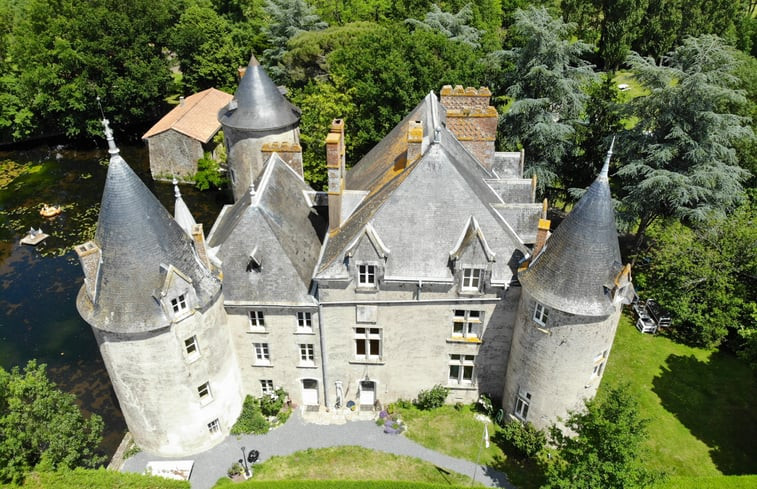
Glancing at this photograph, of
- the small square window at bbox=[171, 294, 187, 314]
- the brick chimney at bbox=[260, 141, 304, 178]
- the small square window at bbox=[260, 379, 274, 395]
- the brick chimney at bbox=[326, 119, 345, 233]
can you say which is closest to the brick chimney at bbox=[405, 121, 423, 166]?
the brick chimney at bbox=[326, 119, 345, 233]

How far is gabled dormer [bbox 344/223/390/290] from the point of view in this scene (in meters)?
29.2

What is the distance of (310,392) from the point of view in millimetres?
35781

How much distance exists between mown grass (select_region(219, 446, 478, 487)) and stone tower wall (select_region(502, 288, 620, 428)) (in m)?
6.41

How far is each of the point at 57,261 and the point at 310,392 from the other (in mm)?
34145

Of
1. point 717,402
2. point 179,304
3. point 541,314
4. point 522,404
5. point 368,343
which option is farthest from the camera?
point 717,402

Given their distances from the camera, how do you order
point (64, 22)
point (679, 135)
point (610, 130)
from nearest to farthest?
point (679, 135)
point (610, 130)
point (64, 22)

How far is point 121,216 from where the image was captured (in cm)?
2572

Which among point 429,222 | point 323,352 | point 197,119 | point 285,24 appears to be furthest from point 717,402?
point 285,24

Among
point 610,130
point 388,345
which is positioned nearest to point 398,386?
point 388,345

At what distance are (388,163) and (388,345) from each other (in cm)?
1246

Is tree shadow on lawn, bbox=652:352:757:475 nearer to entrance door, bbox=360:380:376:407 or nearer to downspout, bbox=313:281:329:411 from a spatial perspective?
entrance door, bbox=360:380:376:407

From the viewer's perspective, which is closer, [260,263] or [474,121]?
[260,263]

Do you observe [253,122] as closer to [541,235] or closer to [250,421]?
[250,421]

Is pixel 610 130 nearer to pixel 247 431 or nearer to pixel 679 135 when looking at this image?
pixel 679 135
